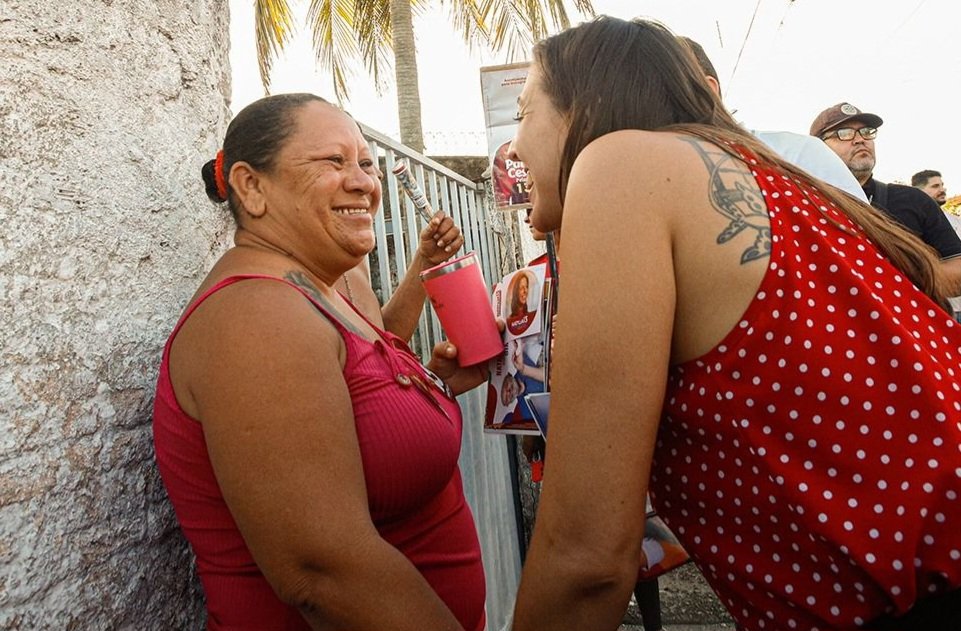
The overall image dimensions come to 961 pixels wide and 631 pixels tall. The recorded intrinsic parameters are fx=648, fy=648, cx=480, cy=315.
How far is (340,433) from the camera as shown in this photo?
113 centimetres

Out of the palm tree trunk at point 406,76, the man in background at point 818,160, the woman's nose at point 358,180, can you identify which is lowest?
the man in background at point 818,160

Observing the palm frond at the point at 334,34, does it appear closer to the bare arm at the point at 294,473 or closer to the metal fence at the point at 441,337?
the metal fence at the point at 441,337

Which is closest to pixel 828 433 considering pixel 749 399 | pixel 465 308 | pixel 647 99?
pixel 749 399


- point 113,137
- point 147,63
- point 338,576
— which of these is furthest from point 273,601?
point 147,63

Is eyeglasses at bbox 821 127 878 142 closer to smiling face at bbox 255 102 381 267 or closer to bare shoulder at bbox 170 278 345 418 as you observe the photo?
smiling face at bbox 255 102 381 267

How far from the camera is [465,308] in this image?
1.96m

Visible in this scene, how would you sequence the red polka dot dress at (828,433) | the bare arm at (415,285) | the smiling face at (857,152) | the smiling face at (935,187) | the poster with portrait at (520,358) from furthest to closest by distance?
1. the smiling face at (935,187)
2. the smiling face at (857,152)
3. the bare arm at (415,285)
4. the poster with portrait at (520,358)
5. the red polka dot dress at (828,433)

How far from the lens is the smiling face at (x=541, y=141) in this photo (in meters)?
1.22

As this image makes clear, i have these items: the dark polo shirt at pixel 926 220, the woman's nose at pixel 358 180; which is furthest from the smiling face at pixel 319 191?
the dark polo shirt at pixel 926 220

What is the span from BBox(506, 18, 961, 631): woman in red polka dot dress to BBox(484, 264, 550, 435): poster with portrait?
873 millimetres

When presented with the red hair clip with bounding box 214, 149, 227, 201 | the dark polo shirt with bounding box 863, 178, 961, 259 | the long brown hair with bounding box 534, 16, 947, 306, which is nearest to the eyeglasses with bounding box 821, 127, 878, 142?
the dark polo shirt with bounding box 863, 178, 961, 259

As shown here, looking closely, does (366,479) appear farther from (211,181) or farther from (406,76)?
(406,76)

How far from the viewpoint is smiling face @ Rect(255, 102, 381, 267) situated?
1.52m

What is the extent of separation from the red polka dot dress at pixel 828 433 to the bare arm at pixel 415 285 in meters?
1.39
